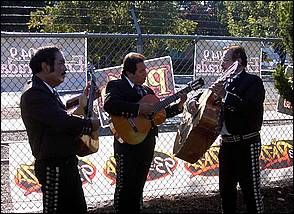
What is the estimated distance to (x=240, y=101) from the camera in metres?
4.31

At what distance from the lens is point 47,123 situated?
3.42 m

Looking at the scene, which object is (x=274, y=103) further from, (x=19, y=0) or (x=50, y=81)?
(x=19, y=0)

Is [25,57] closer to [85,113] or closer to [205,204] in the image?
[85,113]

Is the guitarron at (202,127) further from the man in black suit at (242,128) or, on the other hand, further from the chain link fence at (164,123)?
the chain link fence at (164,123)

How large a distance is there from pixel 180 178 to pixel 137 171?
5.51ft

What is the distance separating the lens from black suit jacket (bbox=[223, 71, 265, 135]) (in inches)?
171

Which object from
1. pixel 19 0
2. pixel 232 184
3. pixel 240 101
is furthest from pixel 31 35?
pixel 19 0

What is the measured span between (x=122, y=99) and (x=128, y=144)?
41cm

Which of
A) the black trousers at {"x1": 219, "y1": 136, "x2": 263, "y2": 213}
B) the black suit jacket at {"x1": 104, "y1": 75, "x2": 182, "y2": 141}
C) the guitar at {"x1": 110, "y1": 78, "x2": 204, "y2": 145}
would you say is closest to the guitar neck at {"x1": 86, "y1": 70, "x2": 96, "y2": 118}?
the black suit jacket at {"x1": 104, "y1": 75, "x2": 182, "y2": 141}

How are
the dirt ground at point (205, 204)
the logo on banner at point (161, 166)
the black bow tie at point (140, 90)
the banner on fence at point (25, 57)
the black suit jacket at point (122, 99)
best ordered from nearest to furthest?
the black suit jacket at point (122, 99), the black bow tie at point (140, 90), the banner on fence at point (25, 57), the dirt ground at point (205, 204), the logo on banner at point (161, 166)

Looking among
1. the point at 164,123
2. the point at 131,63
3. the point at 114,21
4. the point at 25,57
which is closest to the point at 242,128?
the point at 131,63

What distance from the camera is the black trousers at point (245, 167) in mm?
4496

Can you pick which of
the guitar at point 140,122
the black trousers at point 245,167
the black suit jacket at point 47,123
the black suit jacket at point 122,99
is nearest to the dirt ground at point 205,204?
the black trousers at point 245,167

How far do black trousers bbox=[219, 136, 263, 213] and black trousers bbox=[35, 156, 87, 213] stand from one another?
158 cm
